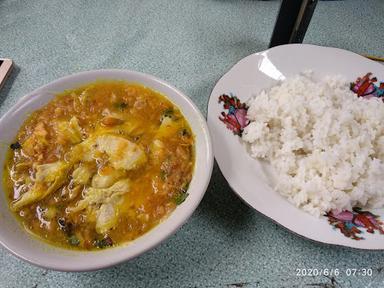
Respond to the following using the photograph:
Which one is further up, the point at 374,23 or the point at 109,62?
the point at 374,23

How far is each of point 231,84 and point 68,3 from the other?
57.8 inches

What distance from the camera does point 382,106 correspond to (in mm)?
1398

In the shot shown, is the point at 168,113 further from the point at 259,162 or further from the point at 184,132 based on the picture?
the point at 259,162

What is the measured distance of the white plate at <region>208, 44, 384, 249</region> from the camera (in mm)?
1077

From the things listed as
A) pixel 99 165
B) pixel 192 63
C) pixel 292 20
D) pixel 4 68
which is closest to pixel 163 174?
pixel 99 165

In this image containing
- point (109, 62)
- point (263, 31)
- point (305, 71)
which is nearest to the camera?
point (305, 71)

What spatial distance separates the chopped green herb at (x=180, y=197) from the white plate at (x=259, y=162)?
165mm

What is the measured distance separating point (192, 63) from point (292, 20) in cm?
55

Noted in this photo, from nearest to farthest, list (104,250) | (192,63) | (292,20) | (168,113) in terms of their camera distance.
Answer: (104,250) → (168,113) → (292,20) → (192,63)

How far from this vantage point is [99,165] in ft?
3.75

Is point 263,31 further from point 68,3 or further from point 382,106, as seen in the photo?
point 68,3

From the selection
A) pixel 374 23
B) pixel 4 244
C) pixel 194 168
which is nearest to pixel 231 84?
pixel 194 168

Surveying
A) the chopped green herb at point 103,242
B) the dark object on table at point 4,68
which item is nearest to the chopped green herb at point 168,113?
the chopped green herb at point 103,242

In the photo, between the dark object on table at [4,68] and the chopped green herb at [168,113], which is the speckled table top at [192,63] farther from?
the chopped green herb at [168,113]
